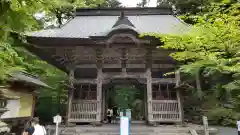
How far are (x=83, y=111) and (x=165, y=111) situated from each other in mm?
3698

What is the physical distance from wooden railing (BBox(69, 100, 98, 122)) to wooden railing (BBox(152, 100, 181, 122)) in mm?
2684

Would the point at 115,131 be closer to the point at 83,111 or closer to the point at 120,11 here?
the point at 83,111

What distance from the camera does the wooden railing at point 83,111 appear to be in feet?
28.7

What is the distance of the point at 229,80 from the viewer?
4.69m

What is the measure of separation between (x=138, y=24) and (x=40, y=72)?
669 cm

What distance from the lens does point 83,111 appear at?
892 centimetres

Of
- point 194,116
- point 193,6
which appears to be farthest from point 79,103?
point 193,6

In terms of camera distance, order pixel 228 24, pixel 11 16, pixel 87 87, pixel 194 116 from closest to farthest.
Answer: pixel 11 16 < pixel 228 24 < pixel 87 87 < pixel 194 116

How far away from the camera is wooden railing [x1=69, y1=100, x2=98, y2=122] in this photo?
874 cm

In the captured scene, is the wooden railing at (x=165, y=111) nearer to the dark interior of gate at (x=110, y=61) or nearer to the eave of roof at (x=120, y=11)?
the dark interior of gate at (x=110, y=61)

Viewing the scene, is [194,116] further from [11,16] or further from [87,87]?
[11,16]

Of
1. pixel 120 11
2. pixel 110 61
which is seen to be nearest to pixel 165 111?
pixel 110 61

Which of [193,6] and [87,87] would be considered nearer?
[87,87]

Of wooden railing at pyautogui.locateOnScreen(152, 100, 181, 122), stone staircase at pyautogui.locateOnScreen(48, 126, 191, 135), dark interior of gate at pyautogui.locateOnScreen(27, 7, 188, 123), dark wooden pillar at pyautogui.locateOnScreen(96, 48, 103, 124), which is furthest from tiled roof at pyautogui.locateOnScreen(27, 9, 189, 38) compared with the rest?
stone staircase at pyautogui.locateOnScreen(48, 126, 191, 135)
